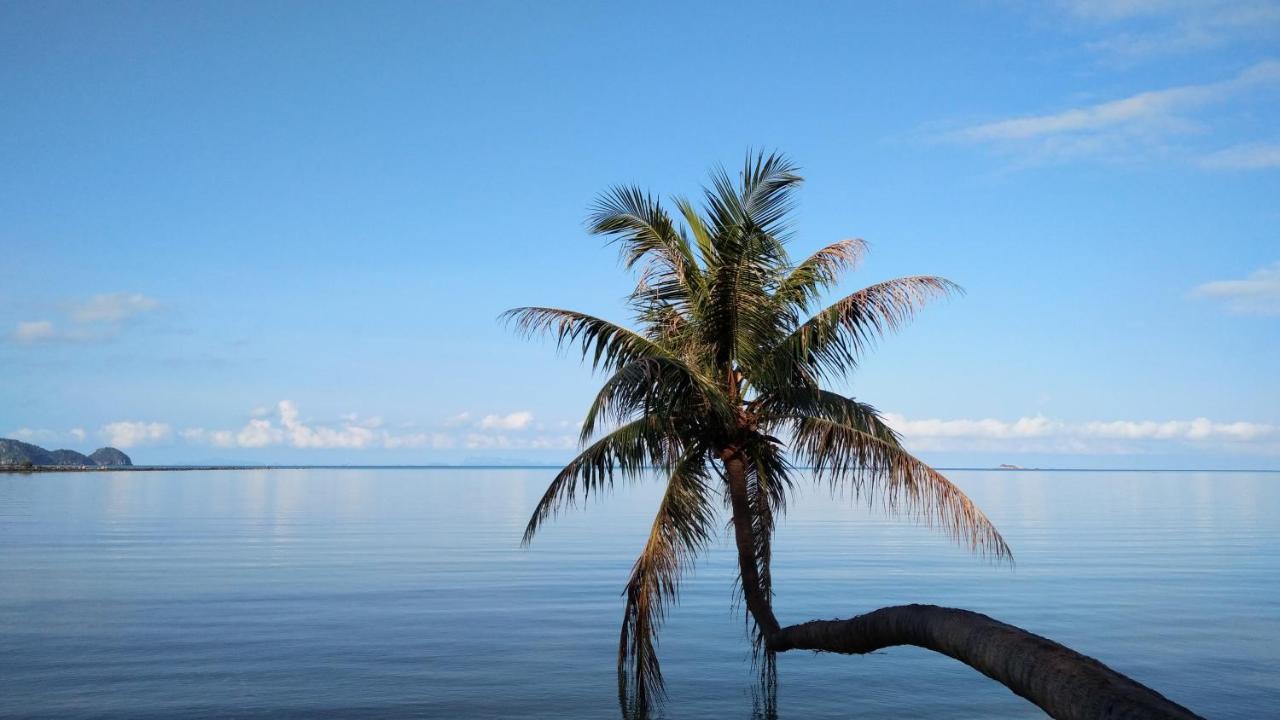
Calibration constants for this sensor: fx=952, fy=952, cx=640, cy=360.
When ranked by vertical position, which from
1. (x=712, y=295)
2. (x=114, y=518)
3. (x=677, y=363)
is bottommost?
(x=114, y=518)

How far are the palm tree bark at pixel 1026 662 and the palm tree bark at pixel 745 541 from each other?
296 cm

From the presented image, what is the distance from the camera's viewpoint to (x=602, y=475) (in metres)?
13.5

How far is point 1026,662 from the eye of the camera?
652 centimetres

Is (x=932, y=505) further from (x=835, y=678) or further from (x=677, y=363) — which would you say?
(x=835, y=678)

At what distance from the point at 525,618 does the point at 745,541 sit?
43.8 ft

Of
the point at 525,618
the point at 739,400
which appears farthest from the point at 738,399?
the point at 525,618

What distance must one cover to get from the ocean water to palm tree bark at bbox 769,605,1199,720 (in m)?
7.67

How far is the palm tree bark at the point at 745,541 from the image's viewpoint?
12.8m

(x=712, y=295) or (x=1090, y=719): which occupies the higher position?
(x=712, y=295)

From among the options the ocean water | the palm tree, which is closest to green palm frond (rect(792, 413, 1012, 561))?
the palm tree

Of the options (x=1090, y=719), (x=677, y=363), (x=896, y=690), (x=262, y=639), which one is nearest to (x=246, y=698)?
(x=262, y=639)

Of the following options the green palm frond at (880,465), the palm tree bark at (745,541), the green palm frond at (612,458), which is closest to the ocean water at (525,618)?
the palm tree bark at (745,541)

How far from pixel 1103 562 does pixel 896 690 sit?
24.9 metres

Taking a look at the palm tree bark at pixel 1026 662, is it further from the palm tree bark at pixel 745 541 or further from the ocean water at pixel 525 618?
the ocean water at pixel 525 618
